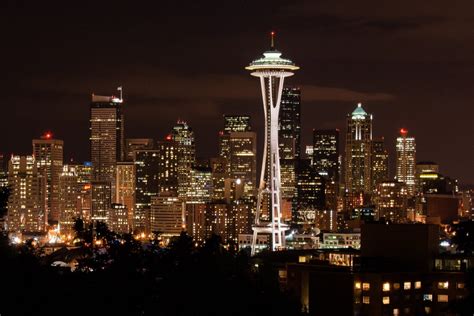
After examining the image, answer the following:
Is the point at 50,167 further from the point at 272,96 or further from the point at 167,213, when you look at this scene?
the point at 272,96

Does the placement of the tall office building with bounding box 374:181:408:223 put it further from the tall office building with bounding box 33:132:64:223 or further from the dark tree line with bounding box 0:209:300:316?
the dark tree line with bounding box 0:209:300:316

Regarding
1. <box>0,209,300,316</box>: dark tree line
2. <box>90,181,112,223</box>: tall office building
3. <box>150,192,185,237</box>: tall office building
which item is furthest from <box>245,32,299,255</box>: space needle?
<box>0,209,300,316</box>: dark tree line

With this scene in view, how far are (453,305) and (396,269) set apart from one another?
1143 inches

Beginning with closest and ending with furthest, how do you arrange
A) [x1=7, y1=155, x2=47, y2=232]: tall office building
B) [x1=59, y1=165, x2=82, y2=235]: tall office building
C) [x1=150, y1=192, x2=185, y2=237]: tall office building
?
1. [x1=150, y1=192, x2=185, y2=237]: tall office building
2. [x1=7, y1=155, x2=47, y2=232]: tall office building
3. [x1=59, y1=165, x2=82, y2=235]: tall office building

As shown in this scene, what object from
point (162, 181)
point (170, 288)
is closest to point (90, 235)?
point (170, 288)

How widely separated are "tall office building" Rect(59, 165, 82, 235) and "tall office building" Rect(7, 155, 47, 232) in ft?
10.0

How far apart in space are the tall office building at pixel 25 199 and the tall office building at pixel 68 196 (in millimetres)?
3058

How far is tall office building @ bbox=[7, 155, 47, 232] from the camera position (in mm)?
175625

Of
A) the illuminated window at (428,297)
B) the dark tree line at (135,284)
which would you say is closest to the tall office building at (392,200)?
the illuminated window at (428,297)

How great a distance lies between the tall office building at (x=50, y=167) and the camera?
184250mm

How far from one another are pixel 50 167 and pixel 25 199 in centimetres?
1530

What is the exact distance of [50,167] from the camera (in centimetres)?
19350

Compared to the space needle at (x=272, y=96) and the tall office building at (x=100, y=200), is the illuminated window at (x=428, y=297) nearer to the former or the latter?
the space needle at (x=272, y=96)

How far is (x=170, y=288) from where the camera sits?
3569cm
